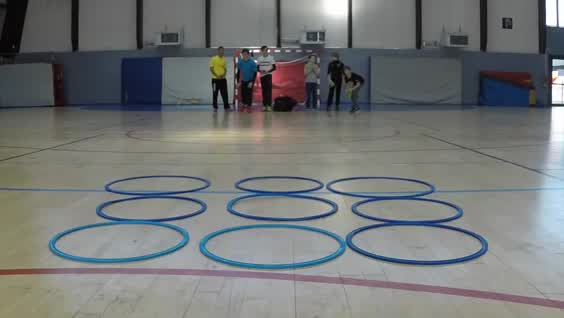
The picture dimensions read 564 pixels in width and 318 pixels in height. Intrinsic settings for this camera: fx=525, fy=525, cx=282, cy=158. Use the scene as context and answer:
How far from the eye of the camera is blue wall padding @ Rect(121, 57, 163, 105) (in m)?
20.1

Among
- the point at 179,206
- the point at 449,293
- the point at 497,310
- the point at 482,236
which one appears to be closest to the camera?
the point at 497,310

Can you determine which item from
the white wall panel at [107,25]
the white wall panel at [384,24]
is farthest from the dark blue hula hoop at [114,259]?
the white wall panel at [107,25]

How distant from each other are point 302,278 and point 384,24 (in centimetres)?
1941

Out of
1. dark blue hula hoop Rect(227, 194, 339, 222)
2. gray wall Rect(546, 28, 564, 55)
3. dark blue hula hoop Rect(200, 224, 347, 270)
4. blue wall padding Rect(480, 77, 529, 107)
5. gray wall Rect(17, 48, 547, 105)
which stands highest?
gray wall Rect(546, 28, 564, 55)

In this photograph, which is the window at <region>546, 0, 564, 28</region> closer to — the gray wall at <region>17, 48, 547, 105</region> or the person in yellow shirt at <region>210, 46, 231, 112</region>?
the gray wall at <region>17, 48, 547, 105</region>

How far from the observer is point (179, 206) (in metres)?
3.37

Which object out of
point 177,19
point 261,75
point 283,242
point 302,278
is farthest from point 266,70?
point 302,278

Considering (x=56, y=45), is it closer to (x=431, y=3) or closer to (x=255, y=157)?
(x=431, y=3)

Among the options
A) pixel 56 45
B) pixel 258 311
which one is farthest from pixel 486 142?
pixel 56 45

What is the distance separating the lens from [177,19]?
2033 centimetres

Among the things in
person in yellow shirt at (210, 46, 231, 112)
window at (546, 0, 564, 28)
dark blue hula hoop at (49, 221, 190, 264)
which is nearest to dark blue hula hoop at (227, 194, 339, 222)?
dark blue hula hoop at (49, 221, 190, 264)

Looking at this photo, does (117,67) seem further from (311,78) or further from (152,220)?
(152,220)

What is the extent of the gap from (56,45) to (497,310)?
2213 centimetres

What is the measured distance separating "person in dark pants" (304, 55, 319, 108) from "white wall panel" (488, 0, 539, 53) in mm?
8925
